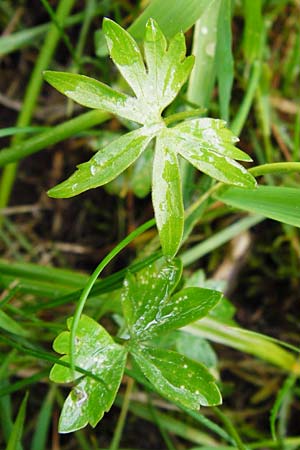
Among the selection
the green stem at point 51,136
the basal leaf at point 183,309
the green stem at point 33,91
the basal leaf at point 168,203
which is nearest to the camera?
the basal leaf at point 168,203

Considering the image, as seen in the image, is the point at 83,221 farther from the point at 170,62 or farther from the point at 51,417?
the point at 170,62

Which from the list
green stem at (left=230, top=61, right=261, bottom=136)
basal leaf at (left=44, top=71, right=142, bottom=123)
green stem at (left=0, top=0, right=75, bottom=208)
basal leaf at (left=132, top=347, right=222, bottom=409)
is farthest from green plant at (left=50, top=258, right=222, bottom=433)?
green stem at (left=0, top=0, right=75, bottom=208)

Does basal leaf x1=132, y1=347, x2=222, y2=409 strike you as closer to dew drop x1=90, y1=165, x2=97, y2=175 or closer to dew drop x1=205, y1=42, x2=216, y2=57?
dew drop x1=90, y1=165, x2=97, y2=175

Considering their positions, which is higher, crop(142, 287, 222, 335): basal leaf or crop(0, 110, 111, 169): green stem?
crop(0, 110, 111, 169): green stem

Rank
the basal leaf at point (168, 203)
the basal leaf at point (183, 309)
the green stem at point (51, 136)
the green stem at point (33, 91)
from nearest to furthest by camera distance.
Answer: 1. the basal leaf at point (168, 203)
2. the basal leaf at point (183, 309)
3. the green stem at point (51, 136)
4. the green stem at point (33, 91)

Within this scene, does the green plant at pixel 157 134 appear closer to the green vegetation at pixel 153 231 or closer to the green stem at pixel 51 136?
the green vegetation at pixel 153 231

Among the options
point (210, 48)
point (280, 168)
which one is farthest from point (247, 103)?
point (280, 168)

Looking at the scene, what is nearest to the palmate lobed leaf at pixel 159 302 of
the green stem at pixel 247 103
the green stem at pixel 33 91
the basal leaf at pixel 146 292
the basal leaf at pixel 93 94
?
the basal leaf at pixel 146 292
